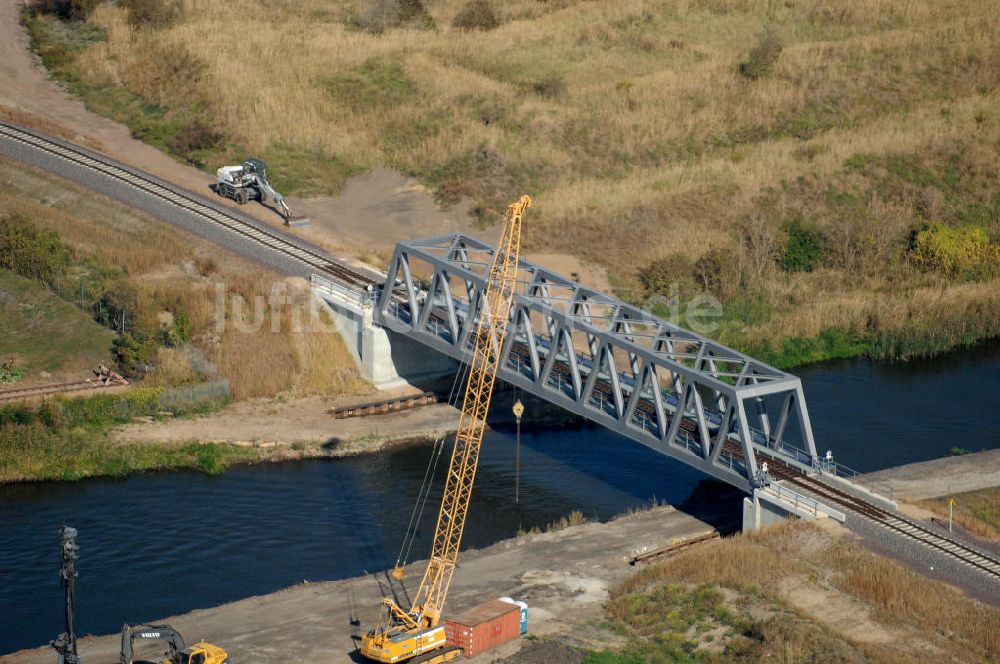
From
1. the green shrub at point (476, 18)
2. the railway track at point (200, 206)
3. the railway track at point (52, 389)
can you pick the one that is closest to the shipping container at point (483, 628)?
the railway track at point (52, 389)

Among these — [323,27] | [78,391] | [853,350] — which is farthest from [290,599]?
[323,27]

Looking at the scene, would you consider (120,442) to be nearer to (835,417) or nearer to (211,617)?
(211,617)

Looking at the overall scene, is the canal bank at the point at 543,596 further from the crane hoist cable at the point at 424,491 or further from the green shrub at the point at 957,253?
the green shrub at the point at 957,253

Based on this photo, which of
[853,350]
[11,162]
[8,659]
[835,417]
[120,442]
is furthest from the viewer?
[11,162]

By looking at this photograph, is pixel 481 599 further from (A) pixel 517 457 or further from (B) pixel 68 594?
(A) pixel 517 457

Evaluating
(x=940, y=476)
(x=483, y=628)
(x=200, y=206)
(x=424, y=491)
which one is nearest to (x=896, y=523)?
(x=940, y=476)
